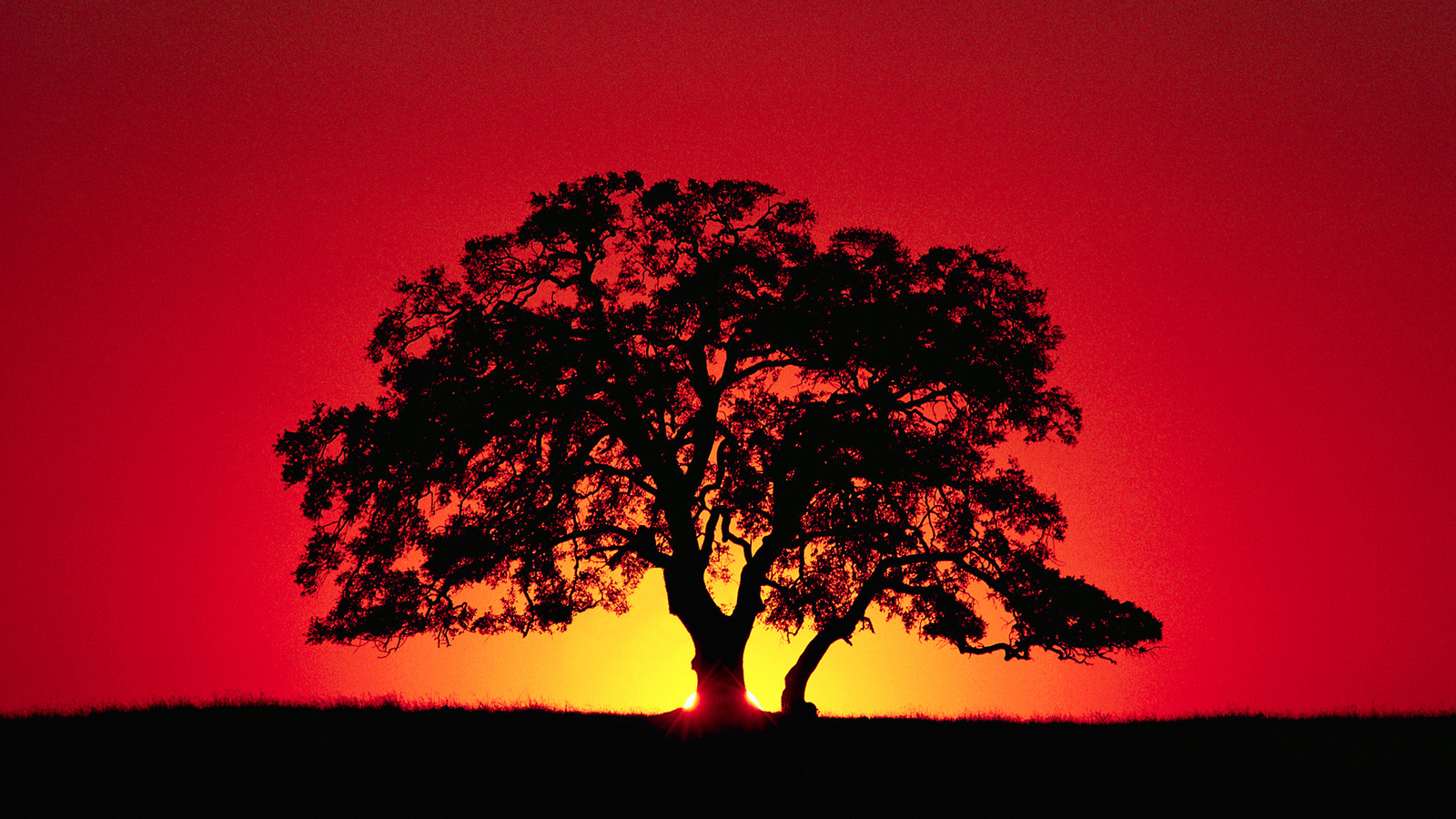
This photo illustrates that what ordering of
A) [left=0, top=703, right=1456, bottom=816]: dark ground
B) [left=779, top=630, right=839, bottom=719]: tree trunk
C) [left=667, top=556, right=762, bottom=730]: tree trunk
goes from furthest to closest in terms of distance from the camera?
[left=779, top=630, right=839, bottom=719]: tree trunk → [left=667, top=556, right=762, bottom=730]: tree trunk → [left=0, top=703, right=1456, bottom=816]: dark ground

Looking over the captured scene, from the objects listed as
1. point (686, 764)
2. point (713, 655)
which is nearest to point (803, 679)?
point (713, 655)

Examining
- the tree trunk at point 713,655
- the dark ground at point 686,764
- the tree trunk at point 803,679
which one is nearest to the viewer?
the dark ground at point 686,764

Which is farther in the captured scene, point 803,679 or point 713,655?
point 803,679

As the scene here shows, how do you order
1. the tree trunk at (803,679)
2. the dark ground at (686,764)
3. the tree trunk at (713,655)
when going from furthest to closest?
1. the tree trunk at (803,679)
2. the tree trunk at (713,655)
3. the dark ground at (686,764)

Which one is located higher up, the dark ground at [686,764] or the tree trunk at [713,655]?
the tree trunk at [713,655]

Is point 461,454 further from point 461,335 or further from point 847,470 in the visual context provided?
point 847,470

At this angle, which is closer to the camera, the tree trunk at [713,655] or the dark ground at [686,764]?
the dark ground at [686,764]

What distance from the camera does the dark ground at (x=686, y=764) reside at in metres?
18.6

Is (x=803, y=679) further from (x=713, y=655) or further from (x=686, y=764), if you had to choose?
(x=686, y=764)

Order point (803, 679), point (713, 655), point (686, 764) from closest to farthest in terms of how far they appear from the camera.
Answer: point (686, 764), point (713, 655), point (803, 679)

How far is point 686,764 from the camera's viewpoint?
71.2 feet

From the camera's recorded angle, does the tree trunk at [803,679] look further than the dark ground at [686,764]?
Yes

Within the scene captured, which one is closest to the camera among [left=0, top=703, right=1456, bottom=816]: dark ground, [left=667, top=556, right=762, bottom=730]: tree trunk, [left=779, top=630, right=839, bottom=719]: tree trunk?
[left=0, top=703, right=1456, bottom=816]: dark ground

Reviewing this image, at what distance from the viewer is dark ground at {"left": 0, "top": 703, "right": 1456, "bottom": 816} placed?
18.6m
